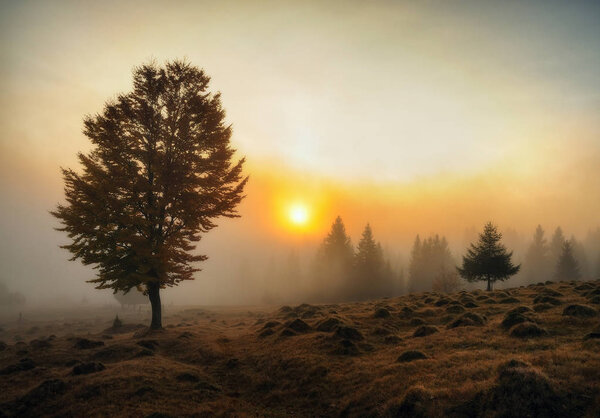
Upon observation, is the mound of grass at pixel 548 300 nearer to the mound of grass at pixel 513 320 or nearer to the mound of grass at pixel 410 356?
the mound of grass at pixel 513 320

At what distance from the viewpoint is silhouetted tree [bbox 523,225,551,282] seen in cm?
10138

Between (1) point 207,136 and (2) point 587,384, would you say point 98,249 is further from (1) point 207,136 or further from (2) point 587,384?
(2) point 587,384

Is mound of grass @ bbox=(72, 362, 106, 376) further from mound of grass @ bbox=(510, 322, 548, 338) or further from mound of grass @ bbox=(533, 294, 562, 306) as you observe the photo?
mound of grass @ bbox=(533, 294, 562, 306)

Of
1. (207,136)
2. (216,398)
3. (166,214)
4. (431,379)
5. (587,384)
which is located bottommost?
(216,398)

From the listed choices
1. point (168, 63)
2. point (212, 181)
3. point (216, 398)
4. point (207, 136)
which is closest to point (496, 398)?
point (216, 398)

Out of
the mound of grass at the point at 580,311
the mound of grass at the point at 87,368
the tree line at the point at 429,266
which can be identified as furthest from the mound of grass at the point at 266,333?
the tree line at the point at 429,266

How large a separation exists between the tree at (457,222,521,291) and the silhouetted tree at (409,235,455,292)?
136 feet

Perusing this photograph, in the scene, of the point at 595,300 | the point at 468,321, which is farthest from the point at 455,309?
the point at 595,300

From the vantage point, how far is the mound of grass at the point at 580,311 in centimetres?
1563

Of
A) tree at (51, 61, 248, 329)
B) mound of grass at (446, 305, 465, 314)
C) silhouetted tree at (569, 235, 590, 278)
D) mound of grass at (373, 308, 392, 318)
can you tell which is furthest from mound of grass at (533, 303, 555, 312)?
silhouetted tree at (569, 235, 590, 278)

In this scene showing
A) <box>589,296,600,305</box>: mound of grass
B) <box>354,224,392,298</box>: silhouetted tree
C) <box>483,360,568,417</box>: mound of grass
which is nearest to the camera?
<box>483,360,568,417</box>: mound of grass

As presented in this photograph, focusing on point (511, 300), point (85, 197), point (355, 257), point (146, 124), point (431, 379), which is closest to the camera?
point (431, 379)

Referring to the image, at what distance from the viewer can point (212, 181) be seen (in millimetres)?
22422

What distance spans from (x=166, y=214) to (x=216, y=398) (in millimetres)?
14321
